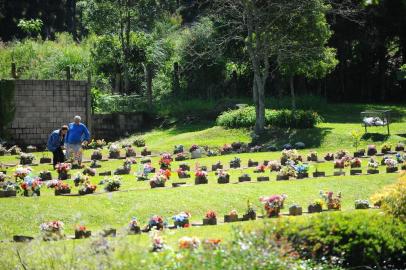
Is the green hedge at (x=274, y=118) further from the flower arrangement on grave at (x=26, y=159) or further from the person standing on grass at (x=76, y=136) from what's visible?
the flower arrangement on grave at (x=26, y=159)

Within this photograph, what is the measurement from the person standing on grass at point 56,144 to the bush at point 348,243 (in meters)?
13.5

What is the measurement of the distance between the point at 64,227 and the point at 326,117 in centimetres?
2115

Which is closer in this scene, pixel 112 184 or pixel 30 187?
pixel 30 187

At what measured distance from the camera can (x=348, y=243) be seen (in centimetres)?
1008

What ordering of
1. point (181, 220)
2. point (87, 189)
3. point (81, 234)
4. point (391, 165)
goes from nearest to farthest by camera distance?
point (81, 234) < point (181, 220) < point (87, 189) < point (391, 165)

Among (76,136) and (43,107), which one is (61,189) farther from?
(43,107)

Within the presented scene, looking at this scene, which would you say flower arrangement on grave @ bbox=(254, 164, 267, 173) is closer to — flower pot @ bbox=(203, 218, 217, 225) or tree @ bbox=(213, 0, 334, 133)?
flower pot @ bbox=(203, 218, 217, 225)

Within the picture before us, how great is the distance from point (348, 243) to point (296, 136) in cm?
1804

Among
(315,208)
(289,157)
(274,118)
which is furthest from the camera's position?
(274,118)

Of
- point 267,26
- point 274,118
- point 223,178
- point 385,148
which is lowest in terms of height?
point 223,178

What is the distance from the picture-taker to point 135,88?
40.3 meters

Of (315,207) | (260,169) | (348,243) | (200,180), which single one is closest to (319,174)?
(260,169)

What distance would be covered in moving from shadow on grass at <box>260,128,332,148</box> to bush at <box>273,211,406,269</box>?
1627 cm

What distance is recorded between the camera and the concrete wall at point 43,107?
30094 mm
